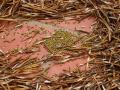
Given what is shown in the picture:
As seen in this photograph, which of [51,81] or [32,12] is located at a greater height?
[32,12]

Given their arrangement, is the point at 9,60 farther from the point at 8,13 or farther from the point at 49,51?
the point at 8,13

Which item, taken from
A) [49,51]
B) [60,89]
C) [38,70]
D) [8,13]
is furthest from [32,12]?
[60,89]

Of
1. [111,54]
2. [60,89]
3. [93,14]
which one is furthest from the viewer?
[93,14]

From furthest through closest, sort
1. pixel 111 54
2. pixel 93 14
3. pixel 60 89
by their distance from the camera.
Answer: pixel 93 14
pixel 111 54
pixel 60 89

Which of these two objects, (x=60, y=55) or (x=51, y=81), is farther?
(x=60, y=55)

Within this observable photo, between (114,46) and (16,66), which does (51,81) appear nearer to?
(16,66)

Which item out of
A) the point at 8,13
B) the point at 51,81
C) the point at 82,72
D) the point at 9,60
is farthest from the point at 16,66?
the point at 8,13
